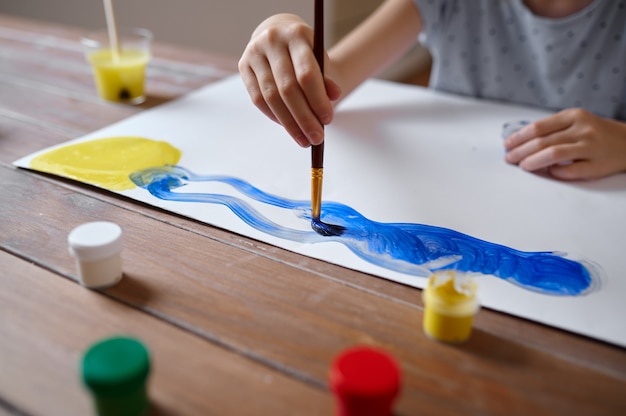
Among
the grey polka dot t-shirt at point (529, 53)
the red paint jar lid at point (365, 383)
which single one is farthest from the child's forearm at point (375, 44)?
the red paint jar lid at point (365, 383)

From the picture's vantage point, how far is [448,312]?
44 centimetres

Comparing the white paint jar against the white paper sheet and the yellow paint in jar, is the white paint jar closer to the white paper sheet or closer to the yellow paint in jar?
the white paper sheet

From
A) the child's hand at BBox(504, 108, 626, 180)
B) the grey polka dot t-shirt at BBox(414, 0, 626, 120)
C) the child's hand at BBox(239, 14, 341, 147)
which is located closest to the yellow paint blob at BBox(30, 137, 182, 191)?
the child's hand at BBox(239, 14, 341, 147)

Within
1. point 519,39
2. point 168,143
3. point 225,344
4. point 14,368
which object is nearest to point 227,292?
point 225,344

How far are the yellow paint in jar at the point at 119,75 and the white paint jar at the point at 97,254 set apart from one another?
49cm

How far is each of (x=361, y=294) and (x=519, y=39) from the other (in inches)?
29.3

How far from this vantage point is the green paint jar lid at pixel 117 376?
36 cm

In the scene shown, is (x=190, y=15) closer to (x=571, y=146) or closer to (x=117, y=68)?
(x=117, y=68)

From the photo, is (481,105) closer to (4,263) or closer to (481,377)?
(481,377)

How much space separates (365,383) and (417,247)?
0.24 metres

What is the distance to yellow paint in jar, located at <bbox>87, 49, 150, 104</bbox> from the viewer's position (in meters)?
0.93

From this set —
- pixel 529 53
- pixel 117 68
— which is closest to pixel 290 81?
pixel 117 68

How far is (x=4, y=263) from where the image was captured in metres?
0.53

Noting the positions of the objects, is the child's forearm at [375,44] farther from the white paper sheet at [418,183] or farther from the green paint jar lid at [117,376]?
the green paint jar lid at [117,376]
